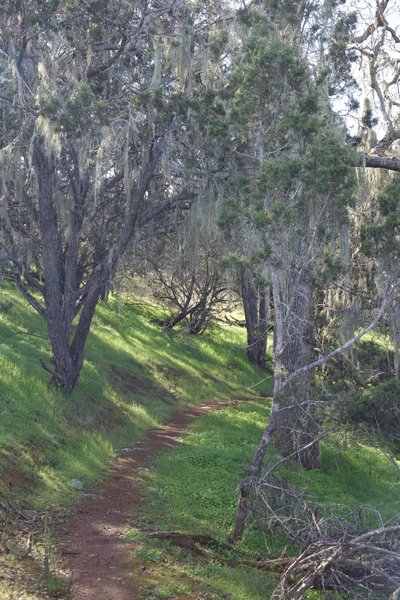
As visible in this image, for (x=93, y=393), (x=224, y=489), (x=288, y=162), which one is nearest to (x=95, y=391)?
(x=93, y=393)

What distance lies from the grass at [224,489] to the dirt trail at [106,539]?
241mm

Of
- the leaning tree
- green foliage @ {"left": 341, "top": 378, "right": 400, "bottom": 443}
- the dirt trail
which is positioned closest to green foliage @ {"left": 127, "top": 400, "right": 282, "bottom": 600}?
the dirt trail

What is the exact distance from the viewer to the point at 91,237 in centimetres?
1434

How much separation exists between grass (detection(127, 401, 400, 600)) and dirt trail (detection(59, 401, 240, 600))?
0.79 feet

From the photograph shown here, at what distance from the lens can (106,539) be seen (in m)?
7.98

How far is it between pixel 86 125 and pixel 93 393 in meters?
5.35

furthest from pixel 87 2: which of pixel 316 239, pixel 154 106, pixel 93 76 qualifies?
pixel 316 239

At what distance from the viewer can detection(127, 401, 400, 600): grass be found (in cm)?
759

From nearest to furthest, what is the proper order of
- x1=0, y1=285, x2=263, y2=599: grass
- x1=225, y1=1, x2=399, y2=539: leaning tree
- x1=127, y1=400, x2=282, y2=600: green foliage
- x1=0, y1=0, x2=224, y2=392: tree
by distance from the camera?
x1=127, y1=400, x2=282, y2=600: green foliage < x1=225, y1=1, x2=399, y2=539: leaning tree < x1=0, y1=285, x2=263, y2=599: grass < x1=0, y1=0, x2=224, y2=392: tree

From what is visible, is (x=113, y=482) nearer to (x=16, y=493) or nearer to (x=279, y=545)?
(x=16, y=493)

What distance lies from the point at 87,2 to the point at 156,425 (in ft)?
26.3

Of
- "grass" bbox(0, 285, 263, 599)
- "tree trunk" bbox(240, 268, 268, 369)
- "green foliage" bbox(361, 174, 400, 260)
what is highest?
"green foliage" bbox(361, 174, 400, 260)

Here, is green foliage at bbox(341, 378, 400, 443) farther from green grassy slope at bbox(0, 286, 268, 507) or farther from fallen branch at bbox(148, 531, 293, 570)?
green grassy slope at bbox(0, 286, 268, 507)

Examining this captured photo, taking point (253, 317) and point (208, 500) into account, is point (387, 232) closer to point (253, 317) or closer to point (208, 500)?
point (208, 500)
